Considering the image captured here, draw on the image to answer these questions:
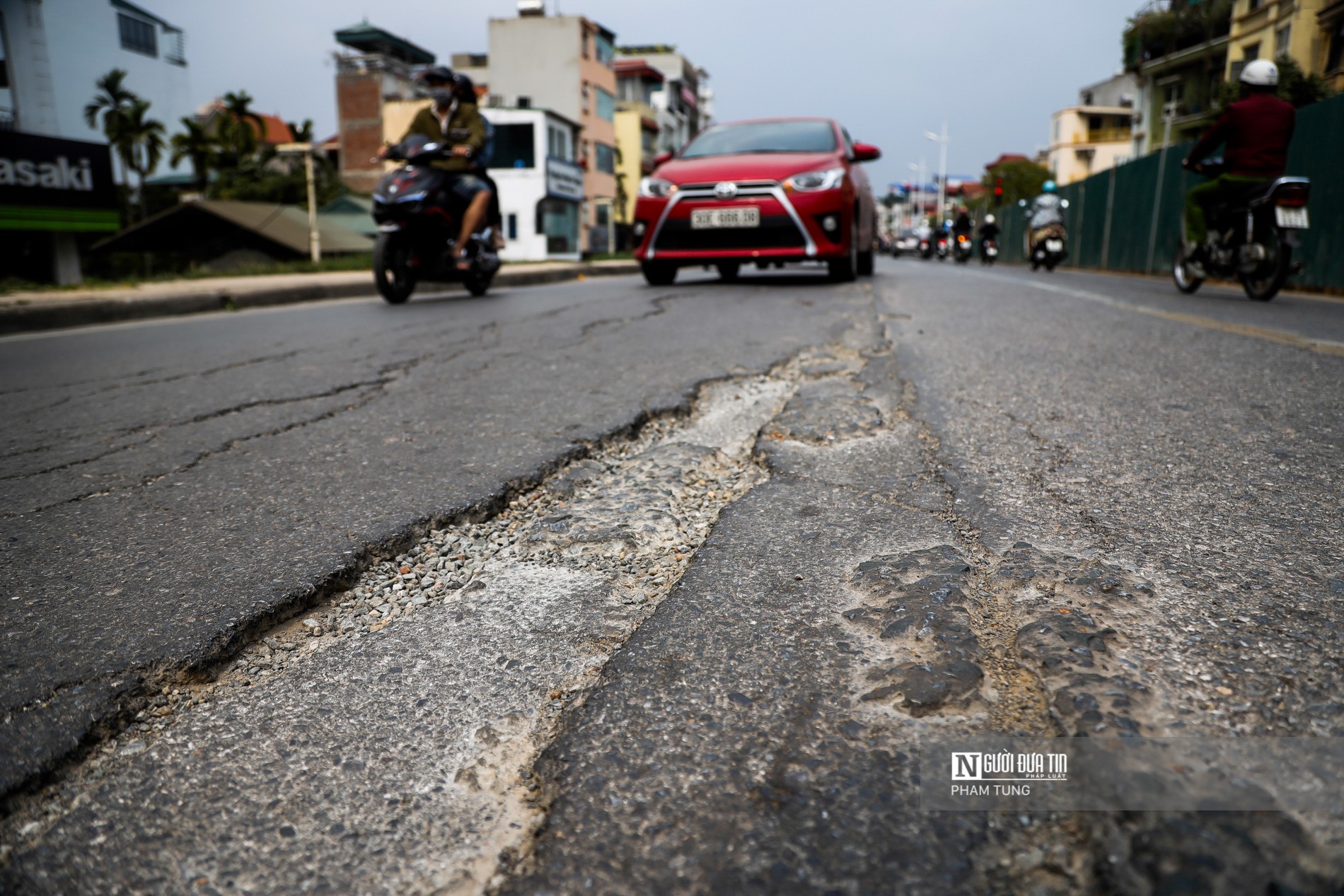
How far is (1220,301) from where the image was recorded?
22.0ft

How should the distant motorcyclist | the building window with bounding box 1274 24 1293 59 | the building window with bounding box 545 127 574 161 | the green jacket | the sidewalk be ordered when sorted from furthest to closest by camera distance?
the building window with bounding box 545 127 574 161, the building window with bounding box 1274 24 1293 59, the distant motorcyclist, the green jacket, the sidewalk

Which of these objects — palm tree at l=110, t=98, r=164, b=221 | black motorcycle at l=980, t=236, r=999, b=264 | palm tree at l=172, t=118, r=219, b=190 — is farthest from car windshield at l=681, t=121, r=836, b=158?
palm tree at l=172, t=118, r=219, b=190

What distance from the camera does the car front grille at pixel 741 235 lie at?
22.7ft

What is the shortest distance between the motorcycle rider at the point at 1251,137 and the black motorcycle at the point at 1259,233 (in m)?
0.09

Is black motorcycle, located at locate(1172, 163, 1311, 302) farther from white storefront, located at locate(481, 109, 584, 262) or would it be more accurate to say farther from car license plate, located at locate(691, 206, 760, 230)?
white storefront, located at locate(481, 109, 584, 262)

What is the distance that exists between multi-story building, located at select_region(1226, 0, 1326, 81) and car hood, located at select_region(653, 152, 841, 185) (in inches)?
816

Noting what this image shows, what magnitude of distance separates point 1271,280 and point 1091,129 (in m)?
69.1

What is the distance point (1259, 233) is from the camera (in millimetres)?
6828

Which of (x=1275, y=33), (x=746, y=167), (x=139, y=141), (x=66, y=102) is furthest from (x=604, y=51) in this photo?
(x=746, y=167)

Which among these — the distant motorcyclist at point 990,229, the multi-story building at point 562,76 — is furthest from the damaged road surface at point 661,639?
the multi-story building at point 562,76

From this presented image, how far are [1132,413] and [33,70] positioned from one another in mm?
34701

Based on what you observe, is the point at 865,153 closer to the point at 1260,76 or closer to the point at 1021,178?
the point at 1260,76

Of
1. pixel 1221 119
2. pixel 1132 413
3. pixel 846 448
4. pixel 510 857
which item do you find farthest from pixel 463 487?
pixel 1221 119

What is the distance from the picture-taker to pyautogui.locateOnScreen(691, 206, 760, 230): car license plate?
687 cm
